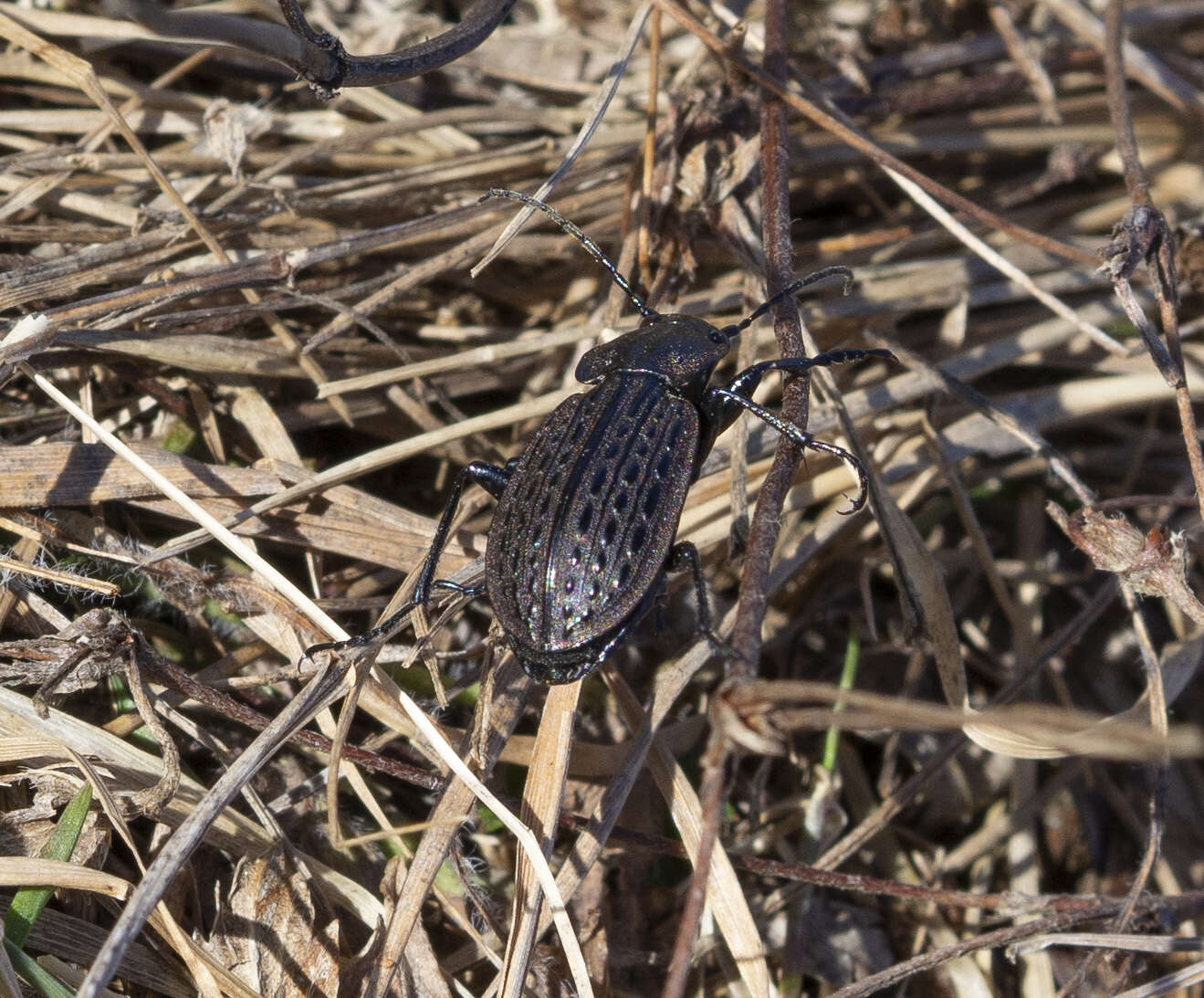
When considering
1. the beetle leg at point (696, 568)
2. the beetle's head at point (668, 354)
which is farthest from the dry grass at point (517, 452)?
the beetle's head at point (668, 354)

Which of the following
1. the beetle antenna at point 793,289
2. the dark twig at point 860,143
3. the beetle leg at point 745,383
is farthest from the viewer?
the dark twig at point 860,143

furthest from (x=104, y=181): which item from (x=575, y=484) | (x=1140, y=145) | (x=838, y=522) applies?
(x=1140, y=145)

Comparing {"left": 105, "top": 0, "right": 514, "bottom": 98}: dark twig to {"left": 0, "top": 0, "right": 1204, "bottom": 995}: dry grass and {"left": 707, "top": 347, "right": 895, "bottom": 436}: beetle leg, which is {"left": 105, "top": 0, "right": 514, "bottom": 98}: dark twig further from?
{"left": 707, "top": 347, "right": 895, "bottom": 436}: beetle leg

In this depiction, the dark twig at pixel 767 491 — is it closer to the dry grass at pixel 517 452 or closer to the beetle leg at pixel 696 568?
the dry grass at pixel 517 452

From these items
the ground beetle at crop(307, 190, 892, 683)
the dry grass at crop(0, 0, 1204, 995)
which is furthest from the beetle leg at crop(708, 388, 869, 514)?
the dry grass at crop(0, 0, 1204, 995)

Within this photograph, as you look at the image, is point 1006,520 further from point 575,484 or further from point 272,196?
point 272,196

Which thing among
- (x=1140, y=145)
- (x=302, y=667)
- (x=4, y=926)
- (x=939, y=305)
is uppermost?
(x=1140, y=145)
